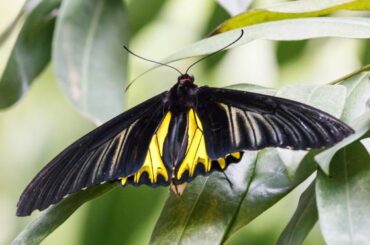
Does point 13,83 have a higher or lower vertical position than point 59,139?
higher

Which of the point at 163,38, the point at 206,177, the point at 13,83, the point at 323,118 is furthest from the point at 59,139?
the point at 323,118

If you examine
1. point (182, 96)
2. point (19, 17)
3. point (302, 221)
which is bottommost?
point (302, 221)

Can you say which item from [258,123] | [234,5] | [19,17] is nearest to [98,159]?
[258,123]

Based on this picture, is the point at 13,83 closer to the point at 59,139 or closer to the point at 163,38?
the point at 59,139

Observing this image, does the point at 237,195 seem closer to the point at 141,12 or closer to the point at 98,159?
the point at 98,159

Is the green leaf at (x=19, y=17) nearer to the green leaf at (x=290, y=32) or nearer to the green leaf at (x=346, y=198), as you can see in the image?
the green leaf at (x=290, y=32)

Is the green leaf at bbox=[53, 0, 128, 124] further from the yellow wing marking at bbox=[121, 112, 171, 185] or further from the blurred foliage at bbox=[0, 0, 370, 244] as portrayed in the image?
the yellow wing marking at bbox=[121, 112, 171, 185]

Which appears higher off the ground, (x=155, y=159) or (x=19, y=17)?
(x=19, y=17)
